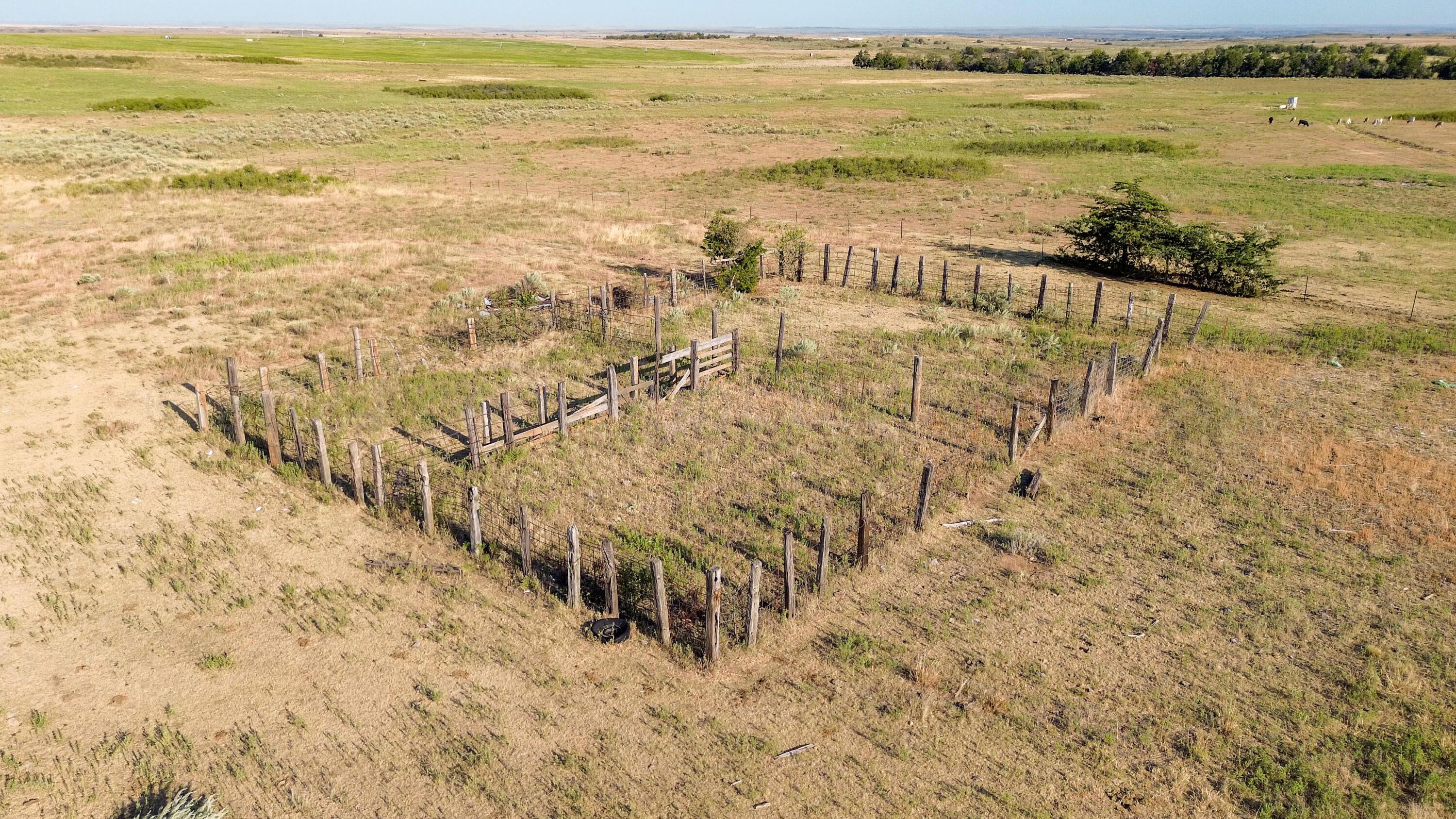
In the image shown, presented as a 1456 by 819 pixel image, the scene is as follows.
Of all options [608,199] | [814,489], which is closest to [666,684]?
[814,489]

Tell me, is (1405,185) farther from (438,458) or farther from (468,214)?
(438,458)

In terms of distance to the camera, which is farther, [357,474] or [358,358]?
[358,358]

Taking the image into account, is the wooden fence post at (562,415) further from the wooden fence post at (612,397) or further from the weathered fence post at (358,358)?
the weathered fence post at (358,358)

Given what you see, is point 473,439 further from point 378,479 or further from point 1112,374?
point 1112,374

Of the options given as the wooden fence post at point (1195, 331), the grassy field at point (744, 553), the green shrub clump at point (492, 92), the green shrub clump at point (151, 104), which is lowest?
the grassy field at point (744, 553)

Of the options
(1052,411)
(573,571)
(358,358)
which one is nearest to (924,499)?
(1052,411)

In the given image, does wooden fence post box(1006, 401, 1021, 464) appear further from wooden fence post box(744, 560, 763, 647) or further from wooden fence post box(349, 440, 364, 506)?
wooden fence post box(349, 440, 364, 506)

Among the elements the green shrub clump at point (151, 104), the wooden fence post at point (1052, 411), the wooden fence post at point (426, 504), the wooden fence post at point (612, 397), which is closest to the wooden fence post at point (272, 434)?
the wooden fence post at point (426, 504)
